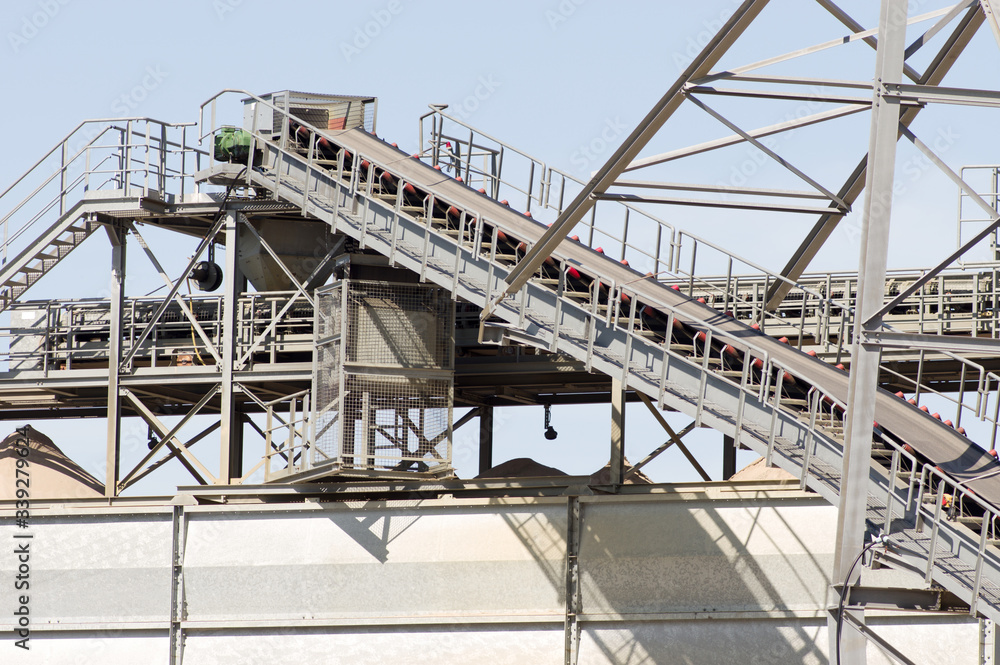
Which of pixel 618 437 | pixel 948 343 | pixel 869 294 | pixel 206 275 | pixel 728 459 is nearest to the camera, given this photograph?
pixel 948 343

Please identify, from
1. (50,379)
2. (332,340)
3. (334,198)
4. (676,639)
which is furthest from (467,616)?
(50,379)

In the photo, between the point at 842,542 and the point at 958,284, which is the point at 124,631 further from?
the point at 958,284

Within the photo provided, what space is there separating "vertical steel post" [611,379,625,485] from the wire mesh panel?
294cm

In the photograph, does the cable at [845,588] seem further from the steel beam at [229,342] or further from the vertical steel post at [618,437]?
the steel beam at [229,342]

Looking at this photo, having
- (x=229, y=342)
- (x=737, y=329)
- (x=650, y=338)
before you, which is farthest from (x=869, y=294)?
(x=229, y=342)

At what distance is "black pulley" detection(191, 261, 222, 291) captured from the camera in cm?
2641

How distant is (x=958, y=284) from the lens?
81.4 feet

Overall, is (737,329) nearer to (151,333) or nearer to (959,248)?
(959,248)

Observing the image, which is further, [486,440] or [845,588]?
[486,440]

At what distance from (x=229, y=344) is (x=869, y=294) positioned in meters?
13.4

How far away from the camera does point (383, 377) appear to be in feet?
73.3

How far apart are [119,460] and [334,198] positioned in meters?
6.82

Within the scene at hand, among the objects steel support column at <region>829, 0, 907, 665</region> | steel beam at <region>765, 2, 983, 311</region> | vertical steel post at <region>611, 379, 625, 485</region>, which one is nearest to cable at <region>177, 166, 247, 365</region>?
vertical steel post at <region>611, 379, 625, 485</region>

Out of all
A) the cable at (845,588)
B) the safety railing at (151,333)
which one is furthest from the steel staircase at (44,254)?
the cable at (845,588)
